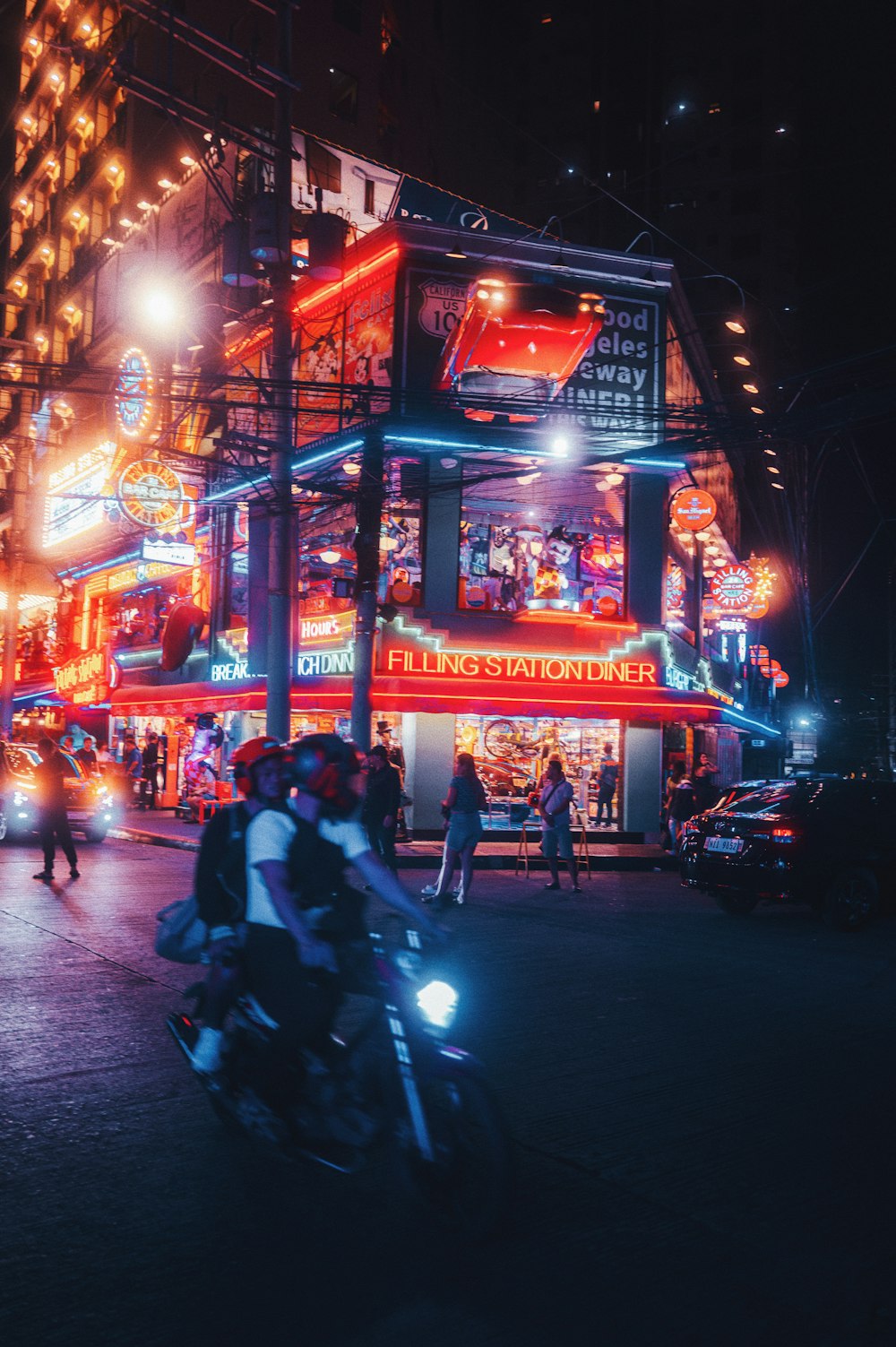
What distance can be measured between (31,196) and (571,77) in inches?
1359

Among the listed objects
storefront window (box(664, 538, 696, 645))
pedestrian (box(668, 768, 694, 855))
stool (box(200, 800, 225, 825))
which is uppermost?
storefront window (box(664, 538, 696, 645))

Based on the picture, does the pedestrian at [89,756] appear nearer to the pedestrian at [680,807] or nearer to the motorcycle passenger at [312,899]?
the pedestrian at [680,807]

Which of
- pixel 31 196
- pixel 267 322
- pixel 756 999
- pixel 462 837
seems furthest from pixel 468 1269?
pixel 31 196

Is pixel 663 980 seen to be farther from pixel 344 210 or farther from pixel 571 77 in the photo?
pixel 571 77

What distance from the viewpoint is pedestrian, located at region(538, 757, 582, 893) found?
51.2 feet

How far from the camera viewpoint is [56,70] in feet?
183

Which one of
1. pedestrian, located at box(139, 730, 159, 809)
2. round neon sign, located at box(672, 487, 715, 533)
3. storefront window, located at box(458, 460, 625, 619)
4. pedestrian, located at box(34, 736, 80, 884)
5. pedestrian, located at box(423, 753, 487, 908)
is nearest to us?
pedestrian, located at box(423, 753, 487, 908)

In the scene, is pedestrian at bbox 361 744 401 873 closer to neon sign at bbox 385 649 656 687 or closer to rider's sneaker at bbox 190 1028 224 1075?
neon sign at bbox 385 649 656 687

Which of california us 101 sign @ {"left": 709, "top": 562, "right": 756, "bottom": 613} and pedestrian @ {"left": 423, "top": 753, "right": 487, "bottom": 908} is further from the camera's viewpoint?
california us 101 sign @ {"left": 709, "top": 562, "right": 756, "bottom": 613}

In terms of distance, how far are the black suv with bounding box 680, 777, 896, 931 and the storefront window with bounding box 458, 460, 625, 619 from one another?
11.6 m

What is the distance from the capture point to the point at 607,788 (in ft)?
80.8

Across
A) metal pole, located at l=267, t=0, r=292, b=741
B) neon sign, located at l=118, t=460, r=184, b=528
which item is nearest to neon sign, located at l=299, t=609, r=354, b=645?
neon sign, located at l=118, t=460, r=184, b=528

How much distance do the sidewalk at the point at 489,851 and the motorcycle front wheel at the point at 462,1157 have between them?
15.1 meters

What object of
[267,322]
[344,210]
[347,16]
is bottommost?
[267,322]
